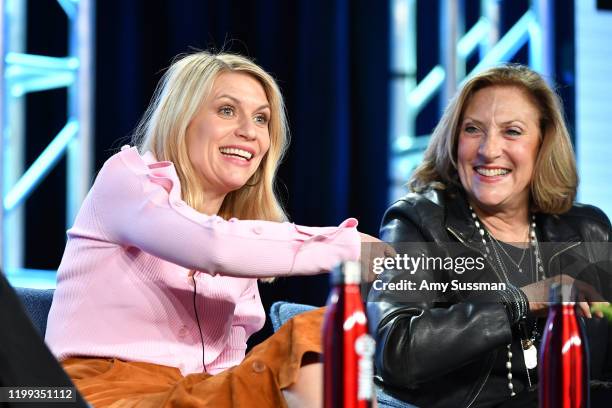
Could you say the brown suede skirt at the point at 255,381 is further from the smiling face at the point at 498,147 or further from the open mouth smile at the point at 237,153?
the smiling face at the point at 498,147

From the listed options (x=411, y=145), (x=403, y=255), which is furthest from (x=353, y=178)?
(x=403, y=255)

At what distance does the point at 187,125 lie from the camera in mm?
2330

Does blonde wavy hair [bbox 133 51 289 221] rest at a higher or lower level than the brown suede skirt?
higher

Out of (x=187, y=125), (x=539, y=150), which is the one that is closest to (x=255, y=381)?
(x=187, y=125)

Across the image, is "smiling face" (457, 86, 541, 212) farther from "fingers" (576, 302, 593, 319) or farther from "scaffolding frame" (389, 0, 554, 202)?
"scaffolding frame" (389, 0, 554, 202)

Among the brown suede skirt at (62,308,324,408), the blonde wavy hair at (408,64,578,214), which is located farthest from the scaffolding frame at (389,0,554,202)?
the brown suede skirt at (62,308,324,408)

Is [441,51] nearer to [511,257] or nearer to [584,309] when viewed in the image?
[511,257]

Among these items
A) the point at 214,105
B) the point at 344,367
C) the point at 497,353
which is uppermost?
the point at 214,105

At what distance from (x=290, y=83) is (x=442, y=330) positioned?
240cm

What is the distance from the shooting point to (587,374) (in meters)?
1.41

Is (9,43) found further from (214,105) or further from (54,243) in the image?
(214,105)

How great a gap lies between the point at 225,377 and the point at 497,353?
90 cm

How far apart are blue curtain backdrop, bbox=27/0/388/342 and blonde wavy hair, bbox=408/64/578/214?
4.40 ft

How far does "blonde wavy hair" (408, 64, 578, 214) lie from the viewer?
273 centimetres
